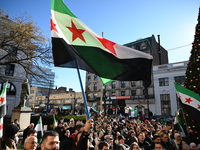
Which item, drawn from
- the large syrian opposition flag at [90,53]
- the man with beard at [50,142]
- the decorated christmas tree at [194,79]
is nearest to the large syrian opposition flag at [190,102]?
the decorated christmas tree at [194,79]

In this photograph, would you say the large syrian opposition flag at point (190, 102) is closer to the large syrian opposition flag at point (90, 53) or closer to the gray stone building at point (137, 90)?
the large syrian opposition flag at point (90, 53)

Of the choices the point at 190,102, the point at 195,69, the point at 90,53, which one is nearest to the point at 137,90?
the point at 195,69

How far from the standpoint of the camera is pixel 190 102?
20.7 feet

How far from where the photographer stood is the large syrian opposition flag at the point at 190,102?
604cm

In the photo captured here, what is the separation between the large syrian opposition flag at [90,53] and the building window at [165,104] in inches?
1218

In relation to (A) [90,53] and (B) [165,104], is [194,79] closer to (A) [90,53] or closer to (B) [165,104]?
(A) [90,53]

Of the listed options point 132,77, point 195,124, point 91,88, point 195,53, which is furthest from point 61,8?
point 91,88

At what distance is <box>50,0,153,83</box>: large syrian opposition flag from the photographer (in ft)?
12.3

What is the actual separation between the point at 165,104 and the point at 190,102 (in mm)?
28233

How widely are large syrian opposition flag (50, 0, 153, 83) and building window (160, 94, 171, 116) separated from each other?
3094 cm

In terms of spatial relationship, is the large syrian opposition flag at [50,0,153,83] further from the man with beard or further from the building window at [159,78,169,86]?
the building window at [159,78,169,86]

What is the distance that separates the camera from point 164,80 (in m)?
33.1

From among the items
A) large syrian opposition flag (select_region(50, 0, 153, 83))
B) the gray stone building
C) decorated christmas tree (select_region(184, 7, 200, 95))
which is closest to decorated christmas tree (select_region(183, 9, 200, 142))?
decorated christmas tree (select_region(184, 7, 200, 95))

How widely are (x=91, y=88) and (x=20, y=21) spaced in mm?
38533
